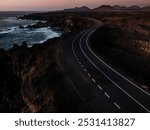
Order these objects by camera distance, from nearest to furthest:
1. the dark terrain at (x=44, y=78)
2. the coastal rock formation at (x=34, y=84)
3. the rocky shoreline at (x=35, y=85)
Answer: the rocky shoreline at (x=35, y=85), the coastal rock formation at (x=34, y=84), the dark terrain at (x=44, y=78)

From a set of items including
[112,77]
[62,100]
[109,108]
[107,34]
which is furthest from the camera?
[107,34]

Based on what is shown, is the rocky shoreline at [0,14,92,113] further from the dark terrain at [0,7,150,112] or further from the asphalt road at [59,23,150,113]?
the asphalt road at [59,23,150,113]

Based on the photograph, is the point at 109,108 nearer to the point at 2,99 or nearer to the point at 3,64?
the point at 2,99

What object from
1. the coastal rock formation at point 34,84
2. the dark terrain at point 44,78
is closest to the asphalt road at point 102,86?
the dark terrain at point 44,78

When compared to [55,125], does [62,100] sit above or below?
below

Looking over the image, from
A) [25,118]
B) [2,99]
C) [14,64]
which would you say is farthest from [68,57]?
[25,118]

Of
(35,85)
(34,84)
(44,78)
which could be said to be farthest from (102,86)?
(34,84)

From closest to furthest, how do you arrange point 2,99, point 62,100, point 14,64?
point 62,100
point 2,99
point 14,64

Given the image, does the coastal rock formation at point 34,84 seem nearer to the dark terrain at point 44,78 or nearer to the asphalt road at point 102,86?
the dark terrain at point 44,78

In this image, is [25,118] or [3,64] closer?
[25,118]
